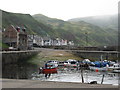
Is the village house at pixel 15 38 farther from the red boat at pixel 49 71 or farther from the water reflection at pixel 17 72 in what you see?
the red boat at pixel 49 71

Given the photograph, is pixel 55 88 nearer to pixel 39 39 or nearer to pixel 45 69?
pixel 45 69

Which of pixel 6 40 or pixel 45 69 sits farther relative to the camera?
pixel 6 40

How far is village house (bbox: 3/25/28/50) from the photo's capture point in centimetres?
8256

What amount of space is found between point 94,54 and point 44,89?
65211mm

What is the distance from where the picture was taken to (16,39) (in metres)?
82.4

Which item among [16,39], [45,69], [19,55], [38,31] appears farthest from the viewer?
[38,31]

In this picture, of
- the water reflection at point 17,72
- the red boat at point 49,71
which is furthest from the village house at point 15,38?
the red boat at point 49,71

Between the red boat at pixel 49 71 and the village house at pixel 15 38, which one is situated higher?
the village house at pixel 15 38

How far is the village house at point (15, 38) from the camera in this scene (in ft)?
271

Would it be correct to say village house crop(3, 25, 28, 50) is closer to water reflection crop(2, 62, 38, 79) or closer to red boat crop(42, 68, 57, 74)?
water reflection crop(2, 62, 38, 79)

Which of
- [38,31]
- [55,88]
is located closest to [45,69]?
[55,88]

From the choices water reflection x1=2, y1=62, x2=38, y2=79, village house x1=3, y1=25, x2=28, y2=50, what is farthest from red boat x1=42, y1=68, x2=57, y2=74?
village house x1=3, y1=25, x2=28, y2=50

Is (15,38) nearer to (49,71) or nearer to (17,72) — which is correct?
(17,72)

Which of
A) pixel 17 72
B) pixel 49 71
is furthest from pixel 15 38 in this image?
pixel 49 71
